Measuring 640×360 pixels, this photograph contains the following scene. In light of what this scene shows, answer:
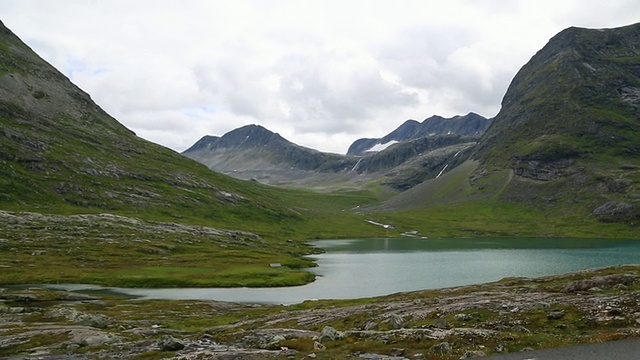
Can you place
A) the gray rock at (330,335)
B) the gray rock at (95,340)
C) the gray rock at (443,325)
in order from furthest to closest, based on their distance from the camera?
the gray rock at (95,340) → the gray rock at (443,325) → the gray rock at (330,335)

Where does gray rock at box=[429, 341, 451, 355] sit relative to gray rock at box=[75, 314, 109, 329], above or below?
above

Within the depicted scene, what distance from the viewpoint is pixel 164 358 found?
Answer: 33.7 meters

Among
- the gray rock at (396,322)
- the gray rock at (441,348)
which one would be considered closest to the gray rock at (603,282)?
the gray rock at (396,322)

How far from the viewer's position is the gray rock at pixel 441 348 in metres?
31.6

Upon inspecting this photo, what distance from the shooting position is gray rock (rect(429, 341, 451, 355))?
31.6m

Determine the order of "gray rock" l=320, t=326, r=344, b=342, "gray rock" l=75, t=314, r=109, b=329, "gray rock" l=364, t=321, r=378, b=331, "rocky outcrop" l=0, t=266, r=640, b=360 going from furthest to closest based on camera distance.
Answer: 1. "gray rock" l=75, t=314, r=109, b=329
2. "gray rock" l=364, t=321, r=378, b=331
3. "gray rock" l=320, t=326, r=344, b=342
4. "rocky outcrop" l=0, t=266, r=640, b=360

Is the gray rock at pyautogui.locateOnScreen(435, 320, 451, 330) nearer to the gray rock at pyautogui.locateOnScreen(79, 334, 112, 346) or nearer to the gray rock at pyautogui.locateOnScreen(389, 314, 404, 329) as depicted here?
the gray rock at pyautogui.locateOnScreen(389, 314, 404, 329)

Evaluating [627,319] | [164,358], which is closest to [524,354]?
[627,319]

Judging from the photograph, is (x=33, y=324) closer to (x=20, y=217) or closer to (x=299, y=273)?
(x=299, y=273)

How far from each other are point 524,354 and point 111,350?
3270cm

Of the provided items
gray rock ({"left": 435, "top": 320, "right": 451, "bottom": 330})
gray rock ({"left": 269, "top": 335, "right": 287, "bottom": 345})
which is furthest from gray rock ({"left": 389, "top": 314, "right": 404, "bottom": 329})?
gray rock ({"left": 269, "top": 335, "right": 287, "bottom": 345})

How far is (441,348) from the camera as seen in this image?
3197cm

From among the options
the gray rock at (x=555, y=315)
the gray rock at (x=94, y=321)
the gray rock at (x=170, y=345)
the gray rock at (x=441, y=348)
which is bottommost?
the gray rock at (x=94, y=321)

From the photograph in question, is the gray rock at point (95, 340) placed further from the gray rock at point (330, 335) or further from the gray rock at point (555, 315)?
the gray rock at point (555, 315)
